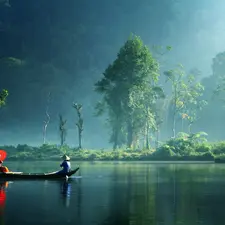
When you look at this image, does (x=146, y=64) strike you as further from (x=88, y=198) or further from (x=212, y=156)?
(x=88, y=198)

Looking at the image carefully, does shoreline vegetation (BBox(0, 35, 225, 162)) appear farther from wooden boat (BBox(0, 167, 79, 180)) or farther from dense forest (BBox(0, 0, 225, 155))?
wooden boat (BBox(0, 167, 79, 180))

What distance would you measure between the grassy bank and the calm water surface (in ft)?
133

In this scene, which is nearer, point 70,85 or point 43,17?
point 70,85

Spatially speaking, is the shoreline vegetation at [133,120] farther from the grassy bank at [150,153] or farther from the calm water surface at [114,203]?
the calm water surface at [114,203]

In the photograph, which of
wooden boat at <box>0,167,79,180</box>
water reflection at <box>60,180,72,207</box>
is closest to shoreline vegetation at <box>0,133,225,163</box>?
wooden boat at <box>0,167,79,180</box>

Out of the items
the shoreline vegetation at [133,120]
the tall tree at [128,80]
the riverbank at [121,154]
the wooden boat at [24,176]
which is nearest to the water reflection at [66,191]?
the wooden boat at [24,176]

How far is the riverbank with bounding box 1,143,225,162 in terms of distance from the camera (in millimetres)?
79562

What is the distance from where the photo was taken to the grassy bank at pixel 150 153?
7969 centimetres

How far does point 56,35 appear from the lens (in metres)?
187

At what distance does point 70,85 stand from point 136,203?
14052 cm

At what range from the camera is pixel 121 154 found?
274 ft

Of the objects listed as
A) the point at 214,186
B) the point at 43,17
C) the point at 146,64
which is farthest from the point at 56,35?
the point at 214,186

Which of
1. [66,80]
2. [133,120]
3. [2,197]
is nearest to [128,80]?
[133,120]

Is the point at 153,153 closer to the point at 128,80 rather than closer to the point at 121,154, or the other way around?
the point at 121,154
